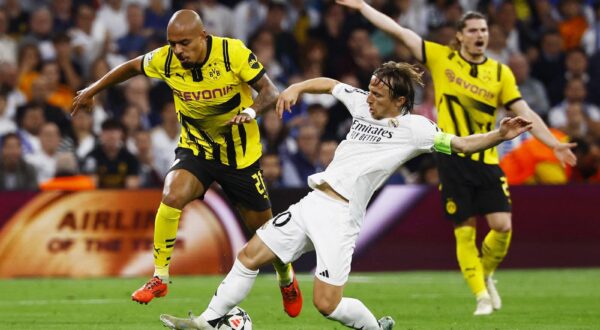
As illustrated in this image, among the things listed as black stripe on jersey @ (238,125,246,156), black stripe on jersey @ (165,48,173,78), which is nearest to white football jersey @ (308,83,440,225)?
black stripe on jersey @ (238,125,246,156)

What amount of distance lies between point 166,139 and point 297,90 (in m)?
8.87

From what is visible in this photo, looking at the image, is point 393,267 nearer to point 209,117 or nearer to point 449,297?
point 449,297

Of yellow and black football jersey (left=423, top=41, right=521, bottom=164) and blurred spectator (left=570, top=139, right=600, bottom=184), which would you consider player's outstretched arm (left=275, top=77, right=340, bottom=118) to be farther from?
blurred spectator (left=570, top=139, right=600, bottom=184)

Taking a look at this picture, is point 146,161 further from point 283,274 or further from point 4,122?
point 283,274

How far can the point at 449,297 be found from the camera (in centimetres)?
1290

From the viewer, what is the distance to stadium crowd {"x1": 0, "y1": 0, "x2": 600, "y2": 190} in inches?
653

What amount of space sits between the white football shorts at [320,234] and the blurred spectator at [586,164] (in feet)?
29.5

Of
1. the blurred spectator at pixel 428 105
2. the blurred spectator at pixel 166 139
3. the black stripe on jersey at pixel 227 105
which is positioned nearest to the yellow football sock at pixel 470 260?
the black stripe on jersey at pixel 227 105

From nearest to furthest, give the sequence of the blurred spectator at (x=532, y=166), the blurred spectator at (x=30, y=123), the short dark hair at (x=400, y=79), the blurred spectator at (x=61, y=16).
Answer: the short dark hair at (x=400, y=79) < the blurred spectator at (x=30, y=123) < the blurred spectator at (x=532, y=166) < the blurred spectator at (x=61, y=16)

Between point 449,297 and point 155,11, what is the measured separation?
8724 mm

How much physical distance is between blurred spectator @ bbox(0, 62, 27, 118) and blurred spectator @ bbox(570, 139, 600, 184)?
799cm

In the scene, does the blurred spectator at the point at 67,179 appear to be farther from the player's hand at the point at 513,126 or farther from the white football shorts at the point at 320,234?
the player's hand at the point at 513,126

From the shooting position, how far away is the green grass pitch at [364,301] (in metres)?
10.5

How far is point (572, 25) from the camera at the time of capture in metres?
21.3
